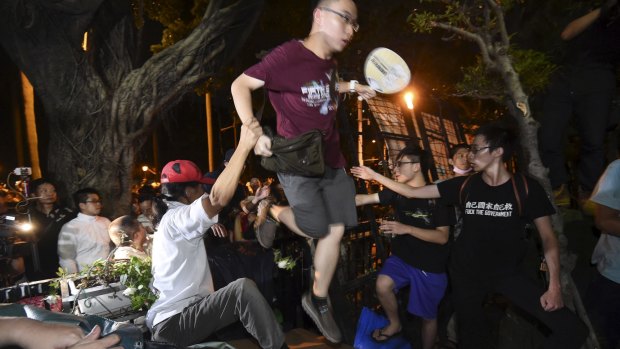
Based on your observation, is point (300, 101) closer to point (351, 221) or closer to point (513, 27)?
point (351, 221)

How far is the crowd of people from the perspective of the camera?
119 inches

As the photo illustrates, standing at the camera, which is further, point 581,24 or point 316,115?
point 581,24

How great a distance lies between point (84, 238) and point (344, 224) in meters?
3.89

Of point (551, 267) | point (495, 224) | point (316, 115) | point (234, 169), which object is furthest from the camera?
point (495, 224)

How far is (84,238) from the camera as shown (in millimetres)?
5297

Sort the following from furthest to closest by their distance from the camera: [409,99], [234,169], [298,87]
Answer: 1. [409,99]
2. [298,87]
3. [234,169]

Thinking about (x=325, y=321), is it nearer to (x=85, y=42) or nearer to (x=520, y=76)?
(x=520, y=76)

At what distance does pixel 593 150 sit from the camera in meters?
4.32

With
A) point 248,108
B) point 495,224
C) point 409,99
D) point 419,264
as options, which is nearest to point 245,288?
point 248,108

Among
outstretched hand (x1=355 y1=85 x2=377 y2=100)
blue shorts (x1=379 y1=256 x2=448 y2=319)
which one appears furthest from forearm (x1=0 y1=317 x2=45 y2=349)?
blue shorts (x1=379 y1=256 x2=448 y2=319)

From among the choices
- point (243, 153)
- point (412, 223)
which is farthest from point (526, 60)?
point (243, 153)

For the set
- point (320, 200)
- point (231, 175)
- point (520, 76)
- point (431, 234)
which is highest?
point (520, 76)

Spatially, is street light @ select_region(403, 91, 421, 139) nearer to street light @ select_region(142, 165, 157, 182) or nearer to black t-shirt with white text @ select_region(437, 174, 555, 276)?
black t-shirt with white text @ select_region(437, 174, 555, 276)

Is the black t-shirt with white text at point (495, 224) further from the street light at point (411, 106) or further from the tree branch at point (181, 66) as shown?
the tree branch at point (181, 66)
